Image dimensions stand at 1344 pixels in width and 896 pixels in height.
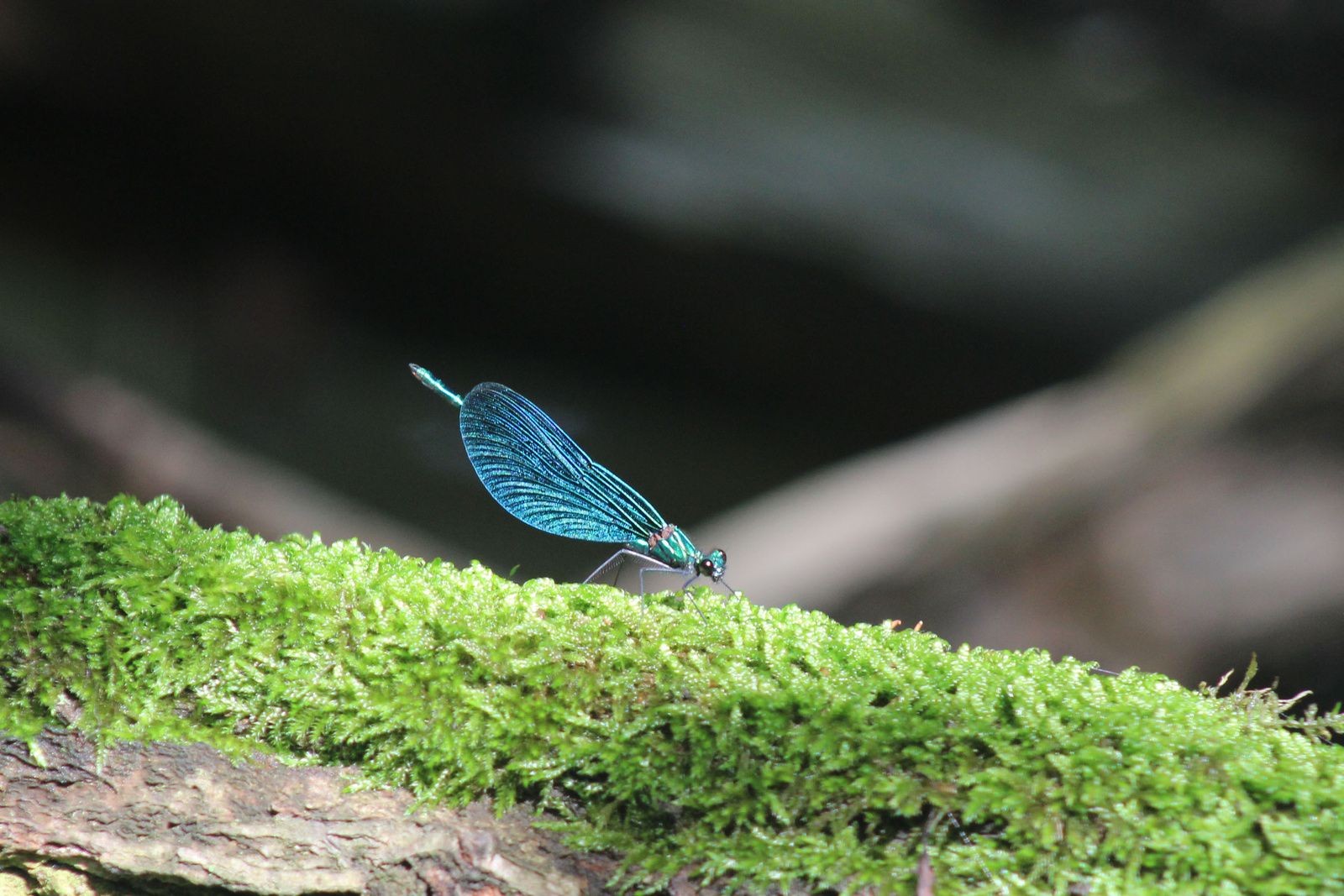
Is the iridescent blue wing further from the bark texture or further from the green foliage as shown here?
the bark texture

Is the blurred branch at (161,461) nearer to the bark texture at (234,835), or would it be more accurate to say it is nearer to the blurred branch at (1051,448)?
the blurred branch at (1051,448)

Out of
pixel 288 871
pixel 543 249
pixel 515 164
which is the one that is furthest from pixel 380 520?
pixel 288 871

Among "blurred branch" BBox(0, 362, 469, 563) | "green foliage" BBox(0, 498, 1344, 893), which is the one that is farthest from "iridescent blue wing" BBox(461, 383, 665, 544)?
"blurred branch" BBox(0, 362, 469, 563)

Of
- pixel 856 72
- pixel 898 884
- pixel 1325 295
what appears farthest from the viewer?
pixel 856 72

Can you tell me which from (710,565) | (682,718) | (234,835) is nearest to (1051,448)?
(710,565)

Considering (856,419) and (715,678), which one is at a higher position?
(856,419)

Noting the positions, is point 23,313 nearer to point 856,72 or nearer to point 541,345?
point 541,345

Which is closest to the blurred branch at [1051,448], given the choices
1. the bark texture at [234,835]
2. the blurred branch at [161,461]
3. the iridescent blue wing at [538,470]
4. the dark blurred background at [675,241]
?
the dark blurred background at [675,241]

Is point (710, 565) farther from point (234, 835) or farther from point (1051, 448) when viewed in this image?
point (1051, 448)
